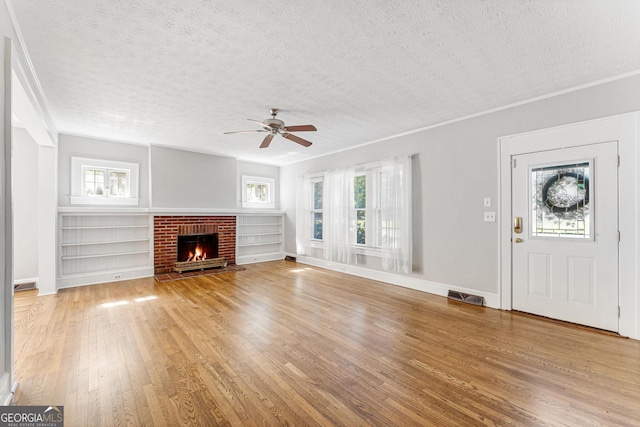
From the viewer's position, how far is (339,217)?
5.79m

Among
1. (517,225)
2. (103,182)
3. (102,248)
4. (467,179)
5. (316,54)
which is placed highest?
(316,54)

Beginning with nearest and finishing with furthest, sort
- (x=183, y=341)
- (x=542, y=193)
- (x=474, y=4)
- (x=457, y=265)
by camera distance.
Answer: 1. (x=474, y=4)
2. (x=183, y=341)
3. (x=542, y=193)
4. (x=457, y=265)

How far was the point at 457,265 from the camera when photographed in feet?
13.3

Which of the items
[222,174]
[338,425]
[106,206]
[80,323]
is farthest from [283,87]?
[106,206]

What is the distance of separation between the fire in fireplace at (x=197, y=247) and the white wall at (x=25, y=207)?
7.37ft

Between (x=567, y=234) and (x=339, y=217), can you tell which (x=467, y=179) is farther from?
(x=339, y=217)

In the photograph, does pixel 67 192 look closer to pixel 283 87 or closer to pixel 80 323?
pixel 80 323

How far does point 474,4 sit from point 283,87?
187 cm

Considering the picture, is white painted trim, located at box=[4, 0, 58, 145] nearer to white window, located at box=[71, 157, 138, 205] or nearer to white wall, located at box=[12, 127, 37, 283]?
white window, located at box=[71, 157, 138, 205]

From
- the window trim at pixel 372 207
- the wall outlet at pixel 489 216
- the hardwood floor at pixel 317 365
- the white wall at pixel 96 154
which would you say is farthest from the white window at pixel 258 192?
the wall outlet at pixel 489 216

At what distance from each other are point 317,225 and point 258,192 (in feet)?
6.51

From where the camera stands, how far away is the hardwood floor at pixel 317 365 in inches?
67.9

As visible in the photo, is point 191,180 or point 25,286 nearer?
point 25,286

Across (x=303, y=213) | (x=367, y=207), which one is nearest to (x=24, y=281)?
(x=303, y=213)
